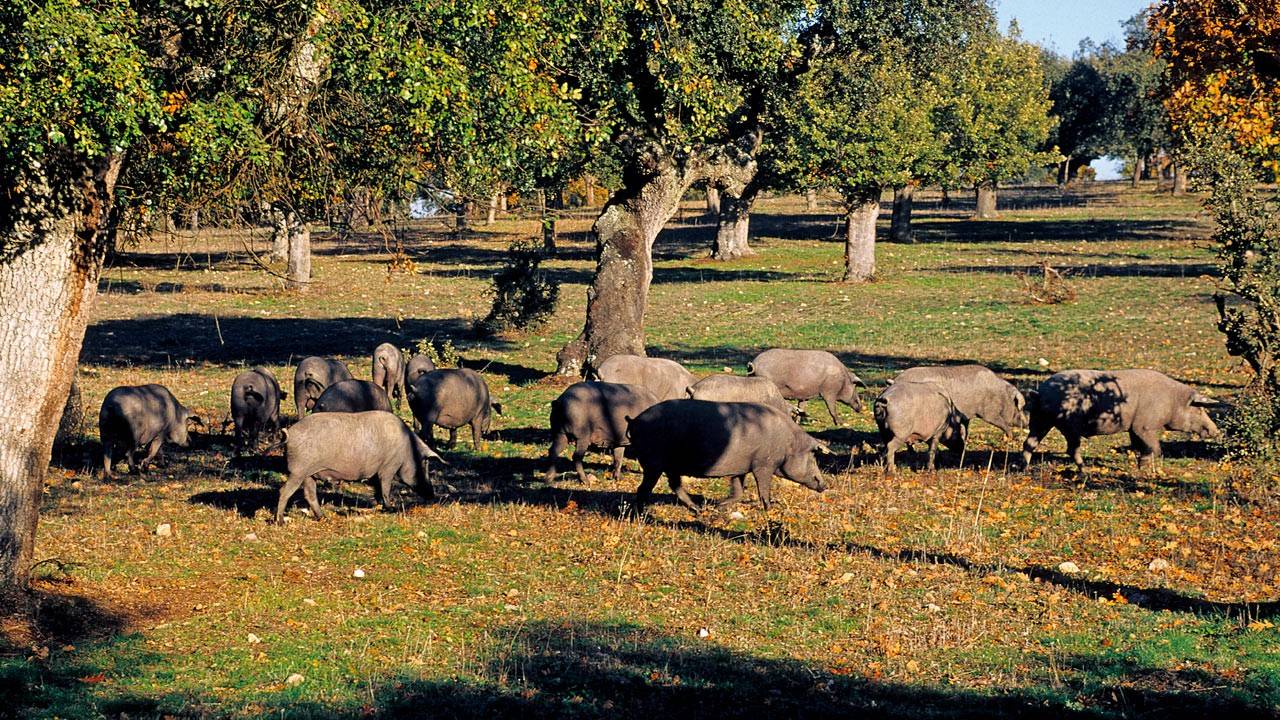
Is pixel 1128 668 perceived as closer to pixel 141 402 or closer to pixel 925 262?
pixel 141 402

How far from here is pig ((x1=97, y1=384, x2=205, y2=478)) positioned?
17.7m

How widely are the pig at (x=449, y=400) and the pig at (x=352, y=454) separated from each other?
3.64 metres

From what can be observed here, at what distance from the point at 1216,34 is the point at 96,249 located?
25.9 metres

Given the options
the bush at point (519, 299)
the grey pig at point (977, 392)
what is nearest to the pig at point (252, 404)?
the grey pig at point (977, 392)

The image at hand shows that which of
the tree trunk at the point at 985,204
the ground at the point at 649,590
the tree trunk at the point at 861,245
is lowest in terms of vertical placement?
the ground at the point at 649,590

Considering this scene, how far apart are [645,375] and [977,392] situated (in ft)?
18.6

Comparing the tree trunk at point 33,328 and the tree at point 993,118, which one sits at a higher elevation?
the tree at point 993,118

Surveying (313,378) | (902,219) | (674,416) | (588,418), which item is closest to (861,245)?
(902,219)

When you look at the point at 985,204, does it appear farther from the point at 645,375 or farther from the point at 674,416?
the point at 674,416

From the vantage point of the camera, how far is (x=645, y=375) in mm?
21234

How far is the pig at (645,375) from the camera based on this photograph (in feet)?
69.4

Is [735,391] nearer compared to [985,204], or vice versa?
[735,391]

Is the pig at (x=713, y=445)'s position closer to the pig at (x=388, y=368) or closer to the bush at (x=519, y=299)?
the pig at (x=388, y=368)

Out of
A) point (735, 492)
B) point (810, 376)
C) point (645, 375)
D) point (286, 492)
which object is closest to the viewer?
point (286, 492)
